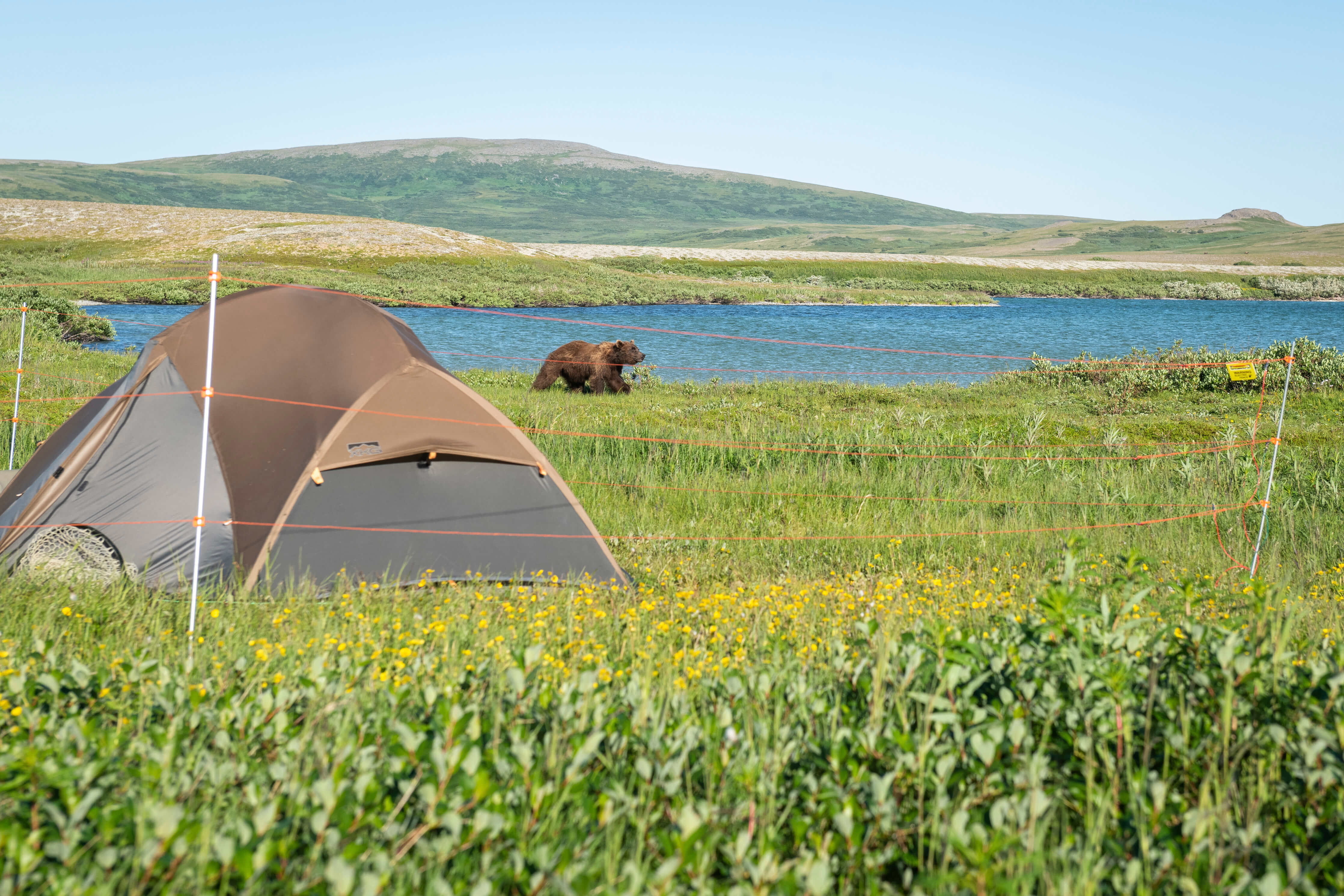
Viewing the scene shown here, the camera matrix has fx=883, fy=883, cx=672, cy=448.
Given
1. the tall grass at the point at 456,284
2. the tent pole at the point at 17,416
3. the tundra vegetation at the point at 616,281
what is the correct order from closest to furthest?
1. the tent pole at the point at 17,416
2. the tall grass at the point at 456,284
3. the tundra vegetation at the point at 616,281

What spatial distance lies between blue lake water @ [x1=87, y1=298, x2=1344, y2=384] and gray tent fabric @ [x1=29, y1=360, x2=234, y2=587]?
25.4ft

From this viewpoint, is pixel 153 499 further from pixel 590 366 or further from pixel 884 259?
pixel 884 259

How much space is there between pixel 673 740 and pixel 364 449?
Result: 4.03m

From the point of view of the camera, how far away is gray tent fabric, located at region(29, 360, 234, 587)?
18.9 ft

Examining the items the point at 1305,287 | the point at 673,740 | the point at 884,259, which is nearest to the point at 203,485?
the point at 673,740

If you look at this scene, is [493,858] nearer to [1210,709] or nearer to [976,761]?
[976,761]

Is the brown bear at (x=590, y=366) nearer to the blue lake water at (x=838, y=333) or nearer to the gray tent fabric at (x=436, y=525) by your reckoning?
the blue lake water at (x=838, y=333)

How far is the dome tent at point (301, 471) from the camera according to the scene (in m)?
5.81

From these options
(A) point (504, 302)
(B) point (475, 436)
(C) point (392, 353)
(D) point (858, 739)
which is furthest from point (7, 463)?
(A) point (504, 302)

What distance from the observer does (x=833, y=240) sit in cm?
17838

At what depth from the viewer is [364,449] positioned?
238 inches

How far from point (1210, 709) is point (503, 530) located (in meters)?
4.49

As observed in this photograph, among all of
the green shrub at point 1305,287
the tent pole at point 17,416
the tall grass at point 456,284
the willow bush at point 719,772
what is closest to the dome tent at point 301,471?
the tent pole at point 17,416

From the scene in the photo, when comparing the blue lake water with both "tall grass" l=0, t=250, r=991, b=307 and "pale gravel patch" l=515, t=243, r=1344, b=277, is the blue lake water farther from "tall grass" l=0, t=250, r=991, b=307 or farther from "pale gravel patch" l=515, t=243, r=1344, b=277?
"pale gravel patch" l=515, t=243, r=1344, b=277
